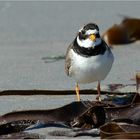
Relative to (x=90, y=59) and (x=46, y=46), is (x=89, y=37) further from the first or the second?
(x=46, y=46)

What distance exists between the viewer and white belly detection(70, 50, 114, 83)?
5.05 metres

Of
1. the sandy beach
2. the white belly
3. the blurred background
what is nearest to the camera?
the white belly

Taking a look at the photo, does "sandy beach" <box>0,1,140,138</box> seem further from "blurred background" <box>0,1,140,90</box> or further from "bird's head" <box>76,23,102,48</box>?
"bird's head" <box>76,23,102,48</box>

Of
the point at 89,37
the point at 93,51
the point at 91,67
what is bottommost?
the point at 91,67

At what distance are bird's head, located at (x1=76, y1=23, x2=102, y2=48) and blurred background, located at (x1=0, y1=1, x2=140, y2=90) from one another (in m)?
0.41

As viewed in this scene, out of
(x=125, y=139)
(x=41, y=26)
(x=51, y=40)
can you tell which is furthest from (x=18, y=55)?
(x=125, y=139)

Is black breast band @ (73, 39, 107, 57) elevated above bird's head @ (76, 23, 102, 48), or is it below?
below

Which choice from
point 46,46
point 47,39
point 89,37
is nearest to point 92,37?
point 89,37

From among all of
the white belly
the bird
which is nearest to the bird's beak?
the bird

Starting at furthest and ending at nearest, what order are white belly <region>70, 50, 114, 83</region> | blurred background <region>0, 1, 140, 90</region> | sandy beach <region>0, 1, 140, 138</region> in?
blurred background <region>0, 1, 140, 90</region> → sandy beach <region>0, 1, 140, 138</region> → white belly <region>70, 50, 114, 83</region>

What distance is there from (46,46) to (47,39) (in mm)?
309

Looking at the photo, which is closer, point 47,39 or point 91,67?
point 91,67

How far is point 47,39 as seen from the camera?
285 inches

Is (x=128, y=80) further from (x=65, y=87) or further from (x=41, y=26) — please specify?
(x=41, y=26)
